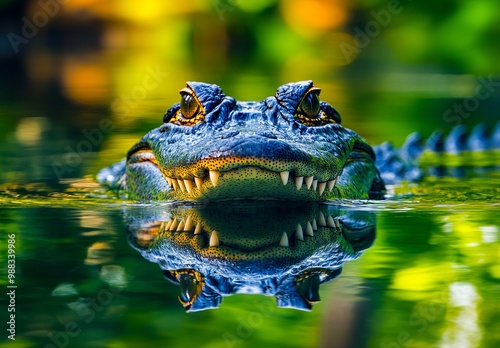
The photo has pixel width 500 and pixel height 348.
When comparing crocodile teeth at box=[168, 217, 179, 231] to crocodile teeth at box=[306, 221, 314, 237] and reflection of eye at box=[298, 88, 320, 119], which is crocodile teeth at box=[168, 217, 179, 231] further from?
reflection of eye at box=[298, 88, 320, 119]

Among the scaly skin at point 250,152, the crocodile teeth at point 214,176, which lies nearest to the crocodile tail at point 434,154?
the scaly skin at point 250,152

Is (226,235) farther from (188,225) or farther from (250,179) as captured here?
(250,179)

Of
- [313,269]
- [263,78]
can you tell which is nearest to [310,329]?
[313,269]

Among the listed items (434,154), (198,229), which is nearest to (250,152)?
(198,229)

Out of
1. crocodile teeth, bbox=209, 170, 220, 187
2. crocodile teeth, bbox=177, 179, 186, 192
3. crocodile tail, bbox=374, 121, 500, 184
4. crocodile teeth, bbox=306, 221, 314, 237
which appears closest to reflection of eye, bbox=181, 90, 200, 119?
crocodile teeth, bbox=177, 179, 186, 192

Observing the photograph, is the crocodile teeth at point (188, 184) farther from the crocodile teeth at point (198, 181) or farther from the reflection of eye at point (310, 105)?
the reflection of eye at point (310, 105)

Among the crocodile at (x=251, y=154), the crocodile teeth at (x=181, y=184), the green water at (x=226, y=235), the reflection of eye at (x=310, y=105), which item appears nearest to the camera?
the green water at (x=226, y=235)

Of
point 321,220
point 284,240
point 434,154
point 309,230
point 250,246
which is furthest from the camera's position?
point 434,154
